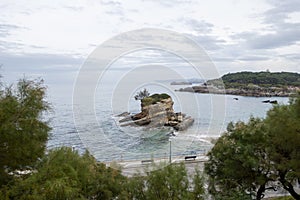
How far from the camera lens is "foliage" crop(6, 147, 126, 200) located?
7.38 metres

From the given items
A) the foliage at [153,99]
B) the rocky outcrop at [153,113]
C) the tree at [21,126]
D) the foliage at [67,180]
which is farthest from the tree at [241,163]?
the rocky outcrop at [153,113]

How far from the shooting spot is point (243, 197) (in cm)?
1279

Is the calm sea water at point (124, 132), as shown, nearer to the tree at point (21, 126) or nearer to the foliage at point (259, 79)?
the tree at point (21, 126)

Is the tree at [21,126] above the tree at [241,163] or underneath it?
above

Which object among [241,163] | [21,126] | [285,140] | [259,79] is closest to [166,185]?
[21,126]

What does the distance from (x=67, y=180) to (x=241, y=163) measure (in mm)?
8918

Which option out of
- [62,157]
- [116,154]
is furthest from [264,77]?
[62,157]

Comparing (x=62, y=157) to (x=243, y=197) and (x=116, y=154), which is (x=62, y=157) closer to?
(x=243, y=197)

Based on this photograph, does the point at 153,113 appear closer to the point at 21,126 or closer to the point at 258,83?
Answer: the point at 21,126

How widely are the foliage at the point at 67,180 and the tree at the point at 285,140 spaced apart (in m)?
6.65

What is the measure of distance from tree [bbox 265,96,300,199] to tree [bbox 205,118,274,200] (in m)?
0.51

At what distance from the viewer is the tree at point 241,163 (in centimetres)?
1389

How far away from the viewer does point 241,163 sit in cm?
1426

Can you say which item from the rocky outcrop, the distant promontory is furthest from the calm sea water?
the distant promontory
